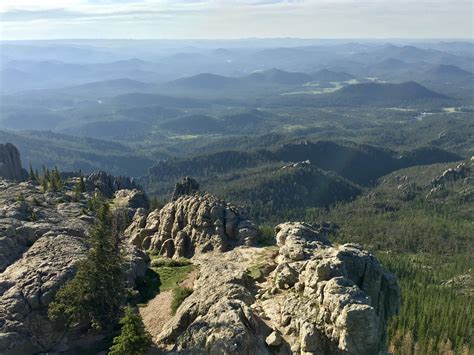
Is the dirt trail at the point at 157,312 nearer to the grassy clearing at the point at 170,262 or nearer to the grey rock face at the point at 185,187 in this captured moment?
the grassy clearing at the point at 170,262

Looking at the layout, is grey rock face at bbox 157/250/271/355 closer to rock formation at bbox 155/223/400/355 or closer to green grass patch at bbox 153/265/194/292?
rock formation at bbox 155/223/400/355

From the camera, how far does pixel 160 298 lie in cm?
6128

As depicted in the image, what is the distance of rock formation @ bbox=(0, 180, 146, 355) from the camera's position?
158 feet

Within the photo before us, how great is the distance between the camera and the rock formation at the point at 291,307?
41.2 m

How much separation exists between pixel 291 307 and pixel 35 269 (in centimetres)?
3329

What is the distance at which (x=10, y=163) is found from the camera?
6053 inches

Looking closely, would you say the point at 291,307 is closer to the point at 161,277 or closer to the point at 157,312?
the point at 157,312

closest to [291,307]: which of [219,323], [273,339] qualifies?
[273,339]

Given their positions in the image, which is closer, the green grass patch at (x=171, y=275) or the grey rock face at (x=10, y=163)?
the green grass patch at (x=171, y=275)

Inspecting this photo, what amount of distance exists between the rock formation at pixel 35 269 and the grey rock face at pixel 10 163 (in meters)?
67.2

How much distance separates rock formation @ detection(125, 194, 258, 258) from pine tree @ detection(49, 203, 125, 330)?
2779 cm

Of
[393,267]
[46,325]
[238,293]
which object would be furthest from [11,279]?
[393,267]

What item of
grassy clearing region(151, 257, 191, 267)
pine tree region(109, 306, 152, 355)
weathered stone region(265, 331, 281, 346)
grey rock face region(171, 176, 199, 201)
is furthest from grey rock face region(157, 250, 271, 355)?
grey rock face region(171, 176, 199, 201)

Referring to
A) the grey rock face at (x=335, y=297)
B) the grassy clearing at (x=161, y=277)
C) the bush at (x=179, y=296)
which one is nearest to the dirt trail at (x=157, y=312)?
the bush at (x=179, y=296)
